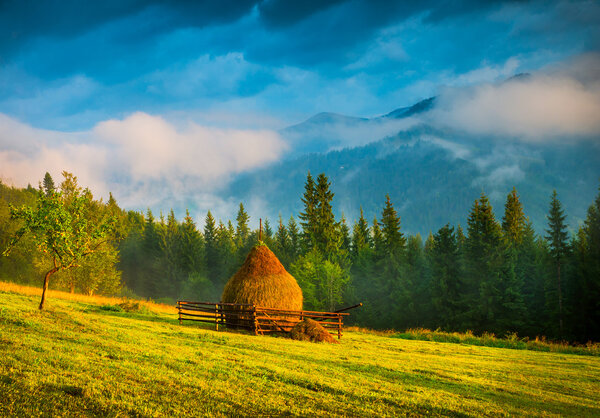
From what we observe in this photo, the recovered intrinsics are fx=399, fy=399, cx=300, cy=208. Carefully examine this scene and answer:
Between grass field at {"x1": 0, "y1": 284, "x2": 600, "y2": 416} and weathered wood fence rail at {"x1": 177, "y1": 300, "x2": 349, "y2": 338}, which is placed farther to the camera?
weathered wood fence rail at {"x1": 177, "y1": 300, "x2": 349, "y2": 338}

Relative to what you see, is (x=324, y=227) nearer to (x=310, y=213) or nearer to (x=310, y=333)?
(x=310, y=213)

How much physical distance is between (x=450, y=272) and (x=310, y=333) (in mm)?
40046

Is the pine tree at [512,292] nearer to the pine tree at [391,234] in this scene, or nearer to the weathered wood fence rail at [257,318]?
the pine tree at [391,234]

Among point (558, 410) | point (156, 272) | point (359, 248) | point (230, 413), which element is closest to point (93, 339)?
point (230, 413)

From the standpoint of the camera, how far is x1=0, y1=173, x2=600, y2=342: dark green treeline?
1957 inches

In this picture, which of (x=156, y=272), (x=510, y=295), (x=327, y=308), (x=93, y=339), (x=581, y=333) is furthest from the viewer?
(x=156, y=272)

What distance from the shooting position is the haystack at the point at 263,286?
87.1ft

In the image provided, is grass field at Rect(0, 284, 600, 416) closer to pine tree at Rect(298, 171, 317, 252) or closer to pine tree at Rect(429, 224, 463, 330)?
pine tree at Rect(429, 224, 463, 330)

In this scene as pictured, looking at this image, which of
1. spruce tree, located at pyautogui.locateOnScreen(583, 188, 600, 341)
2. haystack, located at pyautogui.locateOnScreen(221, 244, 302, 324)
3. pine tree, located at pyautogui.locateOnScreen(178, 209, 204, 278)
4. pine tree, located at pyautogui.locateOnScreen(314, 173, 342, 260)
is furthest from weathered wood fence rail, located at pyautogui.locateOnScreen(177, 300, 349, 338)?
pine tree, located at pyautogui.locateOnScreen(178, 209, 204, 278)

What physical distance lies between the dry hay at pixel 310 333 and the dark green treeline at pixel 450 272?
114ft

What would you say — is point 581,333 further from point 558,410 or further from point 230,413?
point 230,413

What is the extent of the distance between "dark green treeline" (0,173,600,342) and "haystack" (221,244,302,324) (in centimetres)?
3192

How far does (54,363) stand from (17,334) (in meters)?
4.32

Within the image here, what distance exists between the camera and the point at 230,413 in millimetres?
7664
